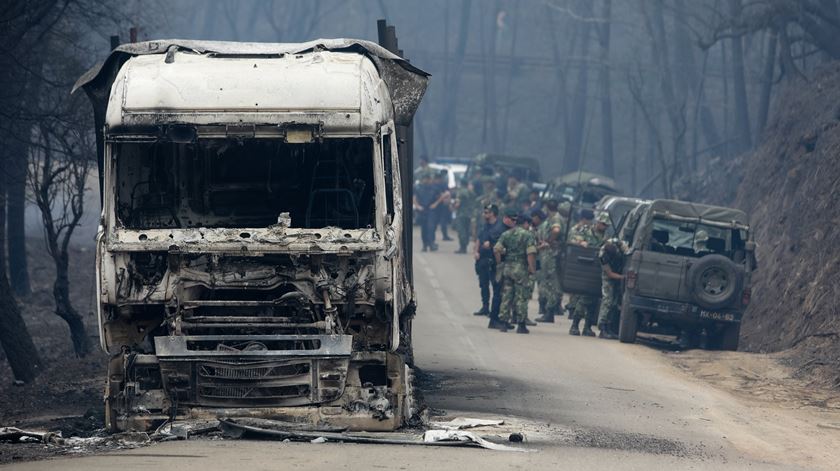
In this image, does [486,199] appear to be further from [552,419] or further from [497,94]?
[497,94]

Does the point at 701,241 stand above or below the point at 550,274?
above

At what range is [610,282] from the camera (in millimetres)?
20906

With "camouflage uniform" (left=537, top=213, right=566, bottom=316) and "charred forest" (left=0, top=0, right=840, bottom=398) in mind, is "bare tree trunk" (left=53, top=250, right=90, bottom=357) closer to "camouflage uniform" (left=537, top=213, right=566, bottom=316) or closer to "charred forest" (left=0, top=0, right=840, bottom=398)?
"charred forest" (left=0, top=0, right=840, bottom=398)

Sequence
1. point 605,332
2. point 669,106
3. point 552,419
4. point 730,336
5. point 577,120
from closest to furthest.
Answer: point 552,419, point 730,336, point 605,332, point 669,106, point 577,120

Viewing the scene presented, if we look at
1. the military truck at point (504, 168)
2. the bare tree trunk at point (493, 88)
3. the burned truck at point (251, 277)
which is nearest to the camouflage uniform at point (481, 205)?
the military truck at point (504, 168)

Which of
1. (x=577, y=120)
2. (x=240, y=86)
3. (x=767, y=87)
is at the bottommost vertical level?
(x=240, y=86)

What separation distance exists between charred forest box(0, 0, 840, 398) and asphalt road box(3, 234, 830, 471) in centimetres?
449

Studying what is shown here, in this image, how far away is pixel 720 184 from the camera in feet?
118

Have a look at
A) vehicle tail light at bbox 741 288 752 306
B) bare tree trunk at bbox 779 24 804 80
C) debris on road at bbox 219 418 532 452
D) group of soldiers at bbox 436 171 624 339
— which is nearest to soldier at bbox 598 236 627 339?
group of soldiers at bbox 436 171 624 339

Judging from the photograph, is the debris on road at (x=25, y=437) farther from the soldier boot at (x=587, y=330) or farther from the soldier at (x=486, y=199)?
the soldier at (x=486, y=199)

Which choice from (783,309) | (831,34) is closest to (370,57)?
(783,309)

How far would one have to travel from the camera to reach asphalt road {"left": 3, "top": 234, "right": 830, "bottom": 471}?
9406 mm

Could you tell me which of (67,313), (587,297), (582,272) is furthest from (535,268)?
(67,313)

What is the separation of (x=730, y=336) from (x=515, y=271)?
3.24 metres
